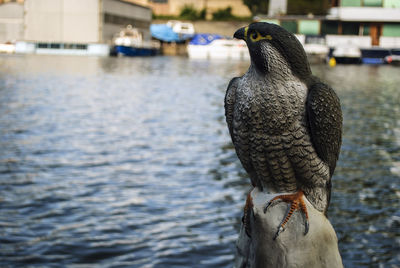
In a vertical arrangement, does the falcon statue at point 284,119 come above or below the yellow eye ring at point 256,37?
below

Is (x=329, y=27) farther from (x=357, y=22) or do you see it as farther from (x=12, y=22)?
(x=12, y=22)

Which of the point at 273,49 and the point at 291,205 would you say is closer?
the point at 273,49

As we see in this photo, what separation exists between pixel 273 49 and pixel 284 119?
393 millimetres

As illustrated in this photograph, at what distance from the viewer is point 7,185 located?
370 inches

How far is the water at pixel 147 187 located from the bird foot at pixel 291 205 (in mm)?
3164

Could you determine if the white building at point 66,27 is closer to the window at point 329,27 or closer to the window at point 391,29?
the window at point 329,27

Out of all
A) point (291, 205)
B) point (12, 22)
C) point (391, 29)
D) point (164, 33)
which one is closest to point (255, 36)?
point (291, 205)

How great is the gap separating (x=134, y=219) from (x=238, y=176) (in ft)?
8.67

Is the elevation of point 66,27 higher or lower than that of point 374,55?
higher

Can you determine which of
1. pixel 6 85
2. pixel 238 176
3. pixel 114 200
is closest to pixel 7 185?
pixel 114 200

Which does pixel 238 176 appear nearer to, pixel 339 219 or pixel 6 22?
pixel 339 219

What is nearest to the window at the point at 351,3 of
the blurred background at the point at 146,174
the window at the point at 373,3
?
the window at the point at 373,3

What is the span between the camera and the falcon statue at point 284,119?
3.44m

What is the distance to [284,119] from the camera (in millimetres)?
3465
